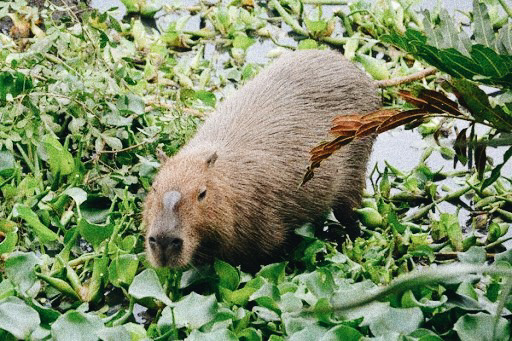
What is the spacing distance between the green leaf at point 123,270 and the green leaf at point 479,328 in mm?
1250

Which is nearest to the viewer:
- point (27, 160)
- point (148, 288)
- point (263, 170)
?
point (148, 288)

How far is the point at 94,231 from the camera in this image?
3.62 m

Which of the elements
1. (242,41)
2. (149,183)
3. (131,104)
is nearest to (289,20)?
(242,41)

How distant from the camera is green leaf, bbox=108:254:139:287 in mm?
3422

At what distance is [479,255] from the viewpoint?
10.9 feet

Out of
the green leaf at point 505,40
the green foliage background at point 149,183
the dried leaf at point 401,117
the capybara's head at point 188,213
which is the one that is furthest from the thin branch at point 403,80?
the dried leaf at point 401,117

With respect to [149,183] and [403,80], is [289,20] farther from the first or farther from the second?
[149,183]

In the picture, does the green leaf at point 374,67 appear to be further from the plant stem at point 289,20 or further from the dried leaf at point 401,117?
the dried leaf at point 401,117

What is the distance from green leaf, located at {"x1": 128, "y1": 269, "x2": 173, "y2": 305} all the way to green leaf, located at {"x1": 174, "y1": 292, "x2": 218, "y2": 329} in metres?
0.07

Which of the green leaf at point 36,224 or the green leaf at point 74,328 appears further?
the green leaf at point 36,224

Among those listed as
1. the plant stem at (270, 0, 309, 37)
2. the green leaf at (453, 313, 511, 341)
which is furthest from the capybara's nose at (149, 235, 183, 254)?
the plant stem at (270, 0, 309, 37)

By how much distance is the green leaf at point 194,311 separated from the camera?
9.98ft

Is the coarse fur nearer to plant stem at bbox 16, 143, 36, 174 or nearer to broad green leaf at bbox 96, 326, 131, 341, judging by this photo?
broad green leaf at bbox 96, 326, 131, 341

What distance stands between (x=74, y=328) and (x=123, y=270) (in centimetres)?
52
